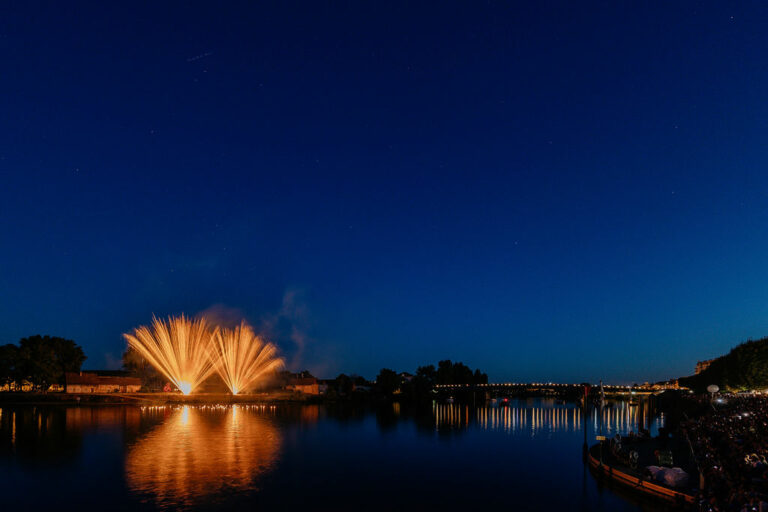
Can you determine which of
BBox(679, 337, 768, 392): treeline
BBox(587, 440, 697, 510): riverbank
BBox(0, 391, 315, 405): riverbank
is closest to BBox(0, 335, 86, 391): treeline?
BBox(0, 391, 315, 405): riverbank

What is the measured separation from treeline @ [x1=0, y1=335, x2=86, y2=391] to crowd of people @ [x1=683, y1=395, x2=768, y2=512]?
126589mm

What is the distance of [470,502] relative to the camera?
3341cm

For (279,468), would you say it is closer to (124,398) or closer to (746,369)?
(124,398)

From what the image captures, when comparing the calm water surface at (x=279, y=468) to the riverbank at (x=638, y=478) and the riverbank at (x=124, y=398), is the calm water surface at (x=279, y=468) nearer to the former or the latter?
the riverbank at (x=638, y=478)

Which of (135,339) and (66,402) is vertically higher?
(135,339)

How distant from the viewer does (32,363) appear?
116062 mm

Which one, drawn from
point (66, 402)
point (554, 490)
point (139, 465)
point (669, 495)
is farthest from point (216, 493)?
point (66, 402)

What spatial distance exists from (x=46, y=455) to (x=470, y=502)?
1470 inches

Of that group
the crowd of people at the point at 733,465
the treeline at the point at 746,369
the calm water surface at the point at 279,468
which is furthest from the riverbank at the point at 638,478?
the treeline at the point at 746,369

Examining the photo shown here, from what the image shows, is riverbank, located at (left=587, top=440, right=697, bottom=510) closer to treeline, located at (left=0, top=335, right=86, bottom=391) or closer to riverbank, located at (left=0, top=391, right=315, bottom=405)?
riverbank, located at (left=0, top=391, right=315, bottom=405)

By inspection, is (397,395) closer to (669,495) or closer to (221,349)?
(221,349)

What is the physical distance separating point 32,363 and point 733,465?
438ft

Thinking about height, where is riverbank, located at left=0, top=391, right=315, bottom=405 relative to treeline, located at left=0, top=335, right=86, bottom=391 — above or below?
below

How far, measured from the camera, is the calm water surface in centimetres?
3228
